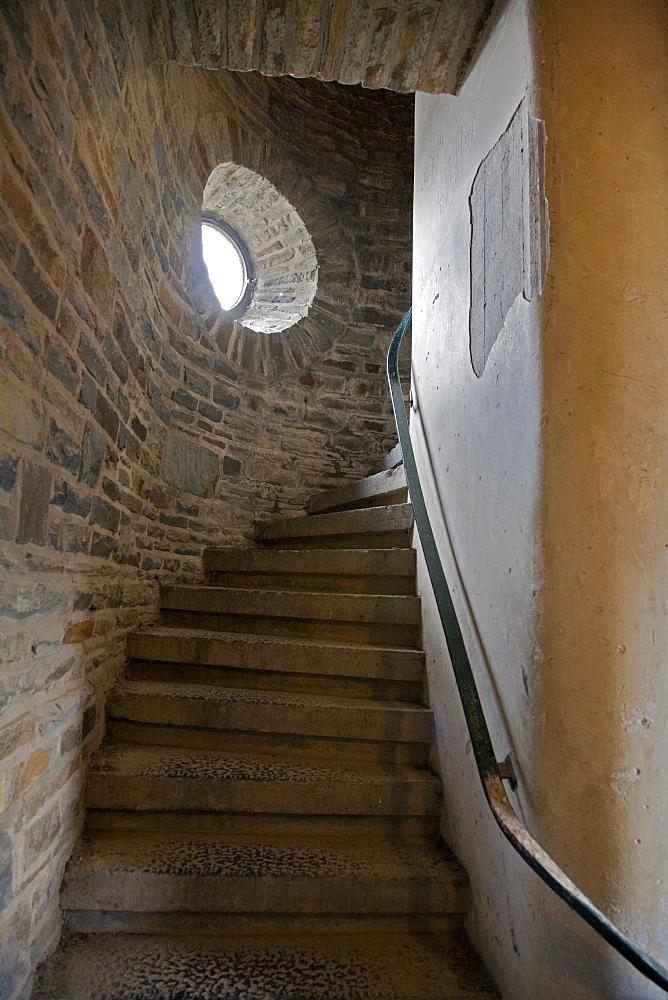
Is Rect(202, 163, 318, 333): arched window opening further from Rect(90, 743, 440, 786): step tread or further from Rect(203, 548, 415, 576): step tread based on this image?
Rect(90, 743, 440, 786): step tread

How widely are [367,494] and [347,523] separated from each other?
0.34 meters

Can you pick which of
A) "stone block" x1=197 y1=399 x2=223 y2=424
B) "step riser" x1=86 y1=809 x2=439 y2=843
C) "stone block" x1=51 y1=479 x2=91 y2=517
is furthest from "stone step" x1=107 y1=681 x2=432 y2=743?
"stone block" x1=197 y1=399 x2=223 y2=424

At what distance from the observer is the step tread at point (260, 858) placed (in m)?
1.60

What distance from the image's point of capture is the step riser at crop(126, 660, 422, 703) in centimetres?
216

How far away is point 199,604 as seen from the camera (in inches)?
105

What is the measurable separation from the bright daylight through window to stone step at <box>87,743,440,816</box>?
3.38 metres

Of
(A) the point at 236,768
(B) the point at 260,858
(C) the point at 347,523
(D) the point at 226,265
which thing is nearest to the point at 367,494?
(C) the point at 347,523

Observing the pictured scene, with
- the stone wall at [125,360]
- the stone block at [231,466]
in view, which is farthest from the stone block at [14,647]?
the stone block at [231,466]

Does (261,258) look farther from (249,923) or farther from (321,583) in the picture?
(249,923)

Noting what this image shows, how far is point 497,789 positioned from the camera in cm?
123

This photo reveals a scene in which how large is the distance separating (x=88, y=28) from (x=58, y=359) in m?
1.09

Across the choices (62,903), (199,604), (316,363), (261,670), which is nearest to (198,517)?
(199,604)

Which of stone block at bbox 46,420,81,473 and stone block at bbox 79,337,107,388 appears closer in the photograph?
stone block at bbox 46,420,81,473

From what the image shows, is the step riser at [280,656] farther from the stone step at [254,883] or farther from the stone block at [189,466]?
the stone block at [189,466]
